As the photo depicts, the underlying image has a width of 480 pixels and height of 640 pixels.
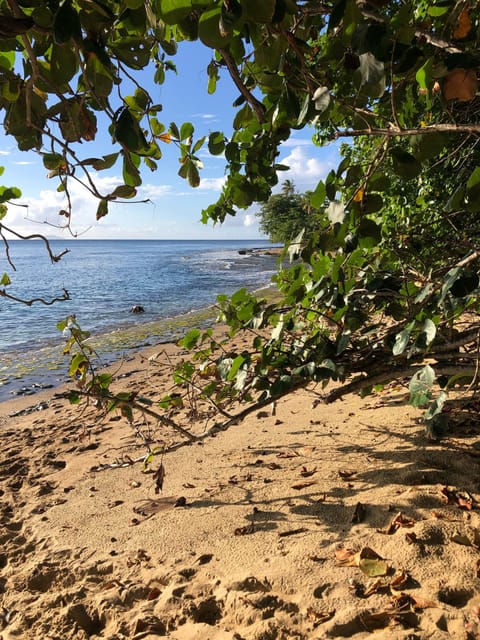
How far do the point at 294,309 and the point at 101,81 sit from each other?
1318 millimetres

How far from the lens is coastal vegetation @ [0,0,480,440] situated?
3.42 feet

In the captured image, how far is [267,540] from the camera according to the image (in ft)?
7.72

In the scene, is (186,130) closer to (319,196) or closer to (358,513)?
(319,196)

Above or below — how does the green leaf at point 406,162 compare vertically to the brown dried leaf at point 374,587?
above

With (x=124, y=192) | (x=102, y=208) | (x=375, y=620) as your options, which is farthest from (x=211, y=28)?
(x=375, y=620)

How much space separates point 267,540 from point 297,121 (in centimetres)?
205

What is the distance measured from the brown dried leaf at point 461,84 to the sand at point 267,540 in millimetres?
1738

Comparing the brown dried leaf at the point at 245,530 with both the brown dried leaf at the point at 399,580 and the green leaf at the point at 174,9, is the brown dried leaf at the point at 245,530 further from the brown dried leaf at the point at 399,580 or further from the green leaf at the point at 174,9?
the green leaf at the point at 174,9

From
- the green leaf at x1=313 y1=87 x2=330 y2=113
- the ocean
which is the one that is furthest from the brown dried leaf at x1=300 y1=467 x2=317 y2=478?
the ocean

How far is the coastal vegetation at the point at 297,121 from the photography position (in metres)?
1.04

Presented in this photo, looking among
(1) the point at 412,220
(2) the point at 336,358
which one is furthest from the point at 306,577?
(1) the point at 412,220

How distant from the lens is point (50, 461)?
16.1 feet

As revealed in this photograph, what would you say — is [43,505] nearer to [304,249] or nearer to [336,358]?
[336,358]

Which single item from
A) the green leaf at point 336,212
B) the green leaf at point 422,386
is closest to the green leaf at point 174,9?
the green leaf at point 336,212
